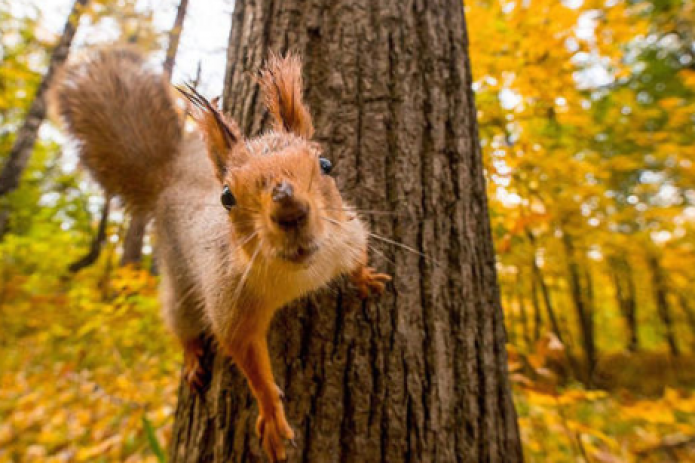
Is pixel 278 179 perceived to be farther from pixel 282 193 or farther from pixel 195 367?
pixel 195 367

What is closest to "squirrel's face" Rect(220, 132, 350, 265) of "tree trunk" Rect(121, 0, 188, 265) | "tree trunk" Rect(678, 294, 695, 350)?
"tree trunk" Rect(121, 0, 188, 265)

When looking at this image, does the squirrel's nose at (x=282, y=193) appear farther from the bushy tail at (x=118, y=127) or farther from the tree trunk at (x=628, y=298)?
the tree trunk at (x=628, y=298)

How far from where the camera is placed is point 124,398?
11.7 feet

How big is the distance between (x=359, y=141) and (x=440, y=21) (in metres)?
0.73

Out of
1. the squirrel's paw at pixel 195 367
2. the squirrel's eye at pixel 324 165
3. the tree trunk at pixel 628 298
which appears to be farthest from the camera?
the tree trunk at pixel 628 298

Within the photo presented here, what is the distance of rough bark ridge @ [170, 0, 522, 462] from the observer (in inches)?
51.4

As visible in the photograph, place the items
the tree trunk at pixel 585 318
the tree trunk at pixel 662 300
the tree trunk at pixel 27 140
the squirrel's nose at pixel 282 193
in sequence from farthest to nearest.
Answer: the tree trunk at pixel 662 300 → the tree trunk at pixel 585 318 → the tree trunk at pixel 27 140 → the squirrel's nose at pixel 282 193

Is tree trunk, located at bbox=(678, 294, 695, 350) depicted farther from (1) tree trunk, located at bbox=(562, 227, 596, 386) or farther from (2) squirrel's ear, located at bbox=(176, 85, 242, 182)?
(2) squirrel's ear, located at bbox=(176, 85, 242, 182)

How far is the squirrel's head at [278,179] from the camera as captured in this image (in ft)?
3.23

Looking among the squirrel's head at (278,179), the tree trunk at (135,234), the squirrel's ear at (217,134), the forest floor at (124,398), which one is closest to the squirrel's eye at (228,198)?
the squirrel's head at (278,179)

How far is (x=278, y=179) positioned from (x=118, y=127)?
5.49 ft

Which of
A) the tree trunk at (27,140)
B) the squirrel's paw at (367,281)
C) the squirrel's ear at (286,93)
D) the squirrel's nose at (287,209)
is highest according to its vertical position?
the tree trunk at (27,140)

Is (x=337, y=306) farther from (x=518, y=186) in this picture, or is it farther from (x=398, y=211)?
(x=518, y=186)

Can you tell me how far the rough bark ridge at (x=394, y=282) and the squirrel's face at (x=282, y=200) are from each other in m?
0.35
